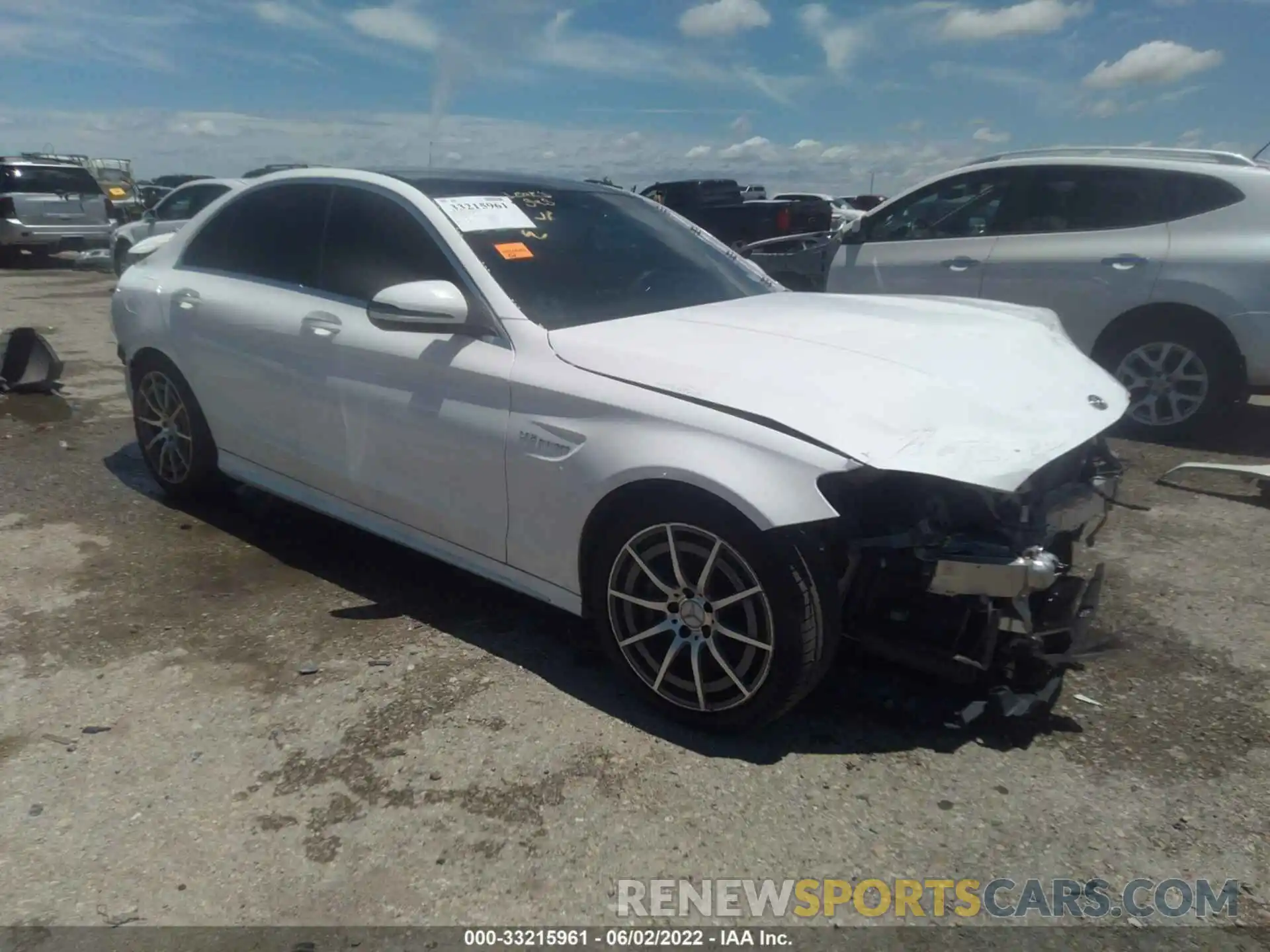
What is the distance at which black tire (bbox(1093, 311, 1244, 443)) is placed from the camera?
5.91m

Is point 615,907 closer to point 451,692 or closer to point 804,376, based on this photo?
point 451,692

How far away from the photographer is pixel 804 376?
2814 millimetres

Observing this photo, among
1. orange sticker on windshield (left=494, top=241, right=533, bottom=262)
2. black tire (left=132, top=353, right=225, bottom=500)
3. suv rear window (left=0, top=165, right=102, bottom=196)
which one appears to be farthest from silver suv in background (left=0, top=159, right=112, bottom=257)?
orange sticker on windshield (left=494, top=241, right=533, bottom=262)

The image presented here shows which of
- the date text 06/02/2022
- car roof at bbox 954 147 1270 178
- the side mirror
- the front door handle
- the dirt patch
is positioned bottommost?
the date text 06/02/2022

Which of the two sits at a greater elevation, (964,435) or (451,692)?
(964,435)

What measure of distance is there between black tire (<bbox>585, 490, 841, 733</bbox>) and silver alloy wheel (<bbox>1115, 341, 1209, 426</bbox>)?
4492 mm

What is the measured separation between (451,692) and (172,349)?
252 cm

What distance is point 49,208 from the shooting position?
59.3 feet

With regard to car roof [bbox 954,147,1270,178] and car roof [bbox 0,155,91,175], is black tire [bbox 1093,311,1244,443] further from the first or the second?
car roof [bbox 0,155,91,175]

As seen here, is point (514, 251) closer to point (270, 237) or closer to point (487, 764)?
point (270, 237)

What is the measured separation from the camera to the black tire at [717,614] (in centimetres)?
262

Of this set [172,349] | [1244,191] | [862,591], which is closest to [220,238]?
[172,349]

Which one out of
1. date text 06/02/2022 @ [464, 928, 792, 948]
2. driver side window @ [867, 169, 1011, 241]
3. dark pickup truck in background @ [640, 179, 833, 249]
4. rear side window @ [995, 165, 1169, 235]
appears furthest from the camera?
dark pickup truck in background @ [640, 179, 833, 249]

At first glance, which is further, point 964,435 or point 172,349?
point 172,349
